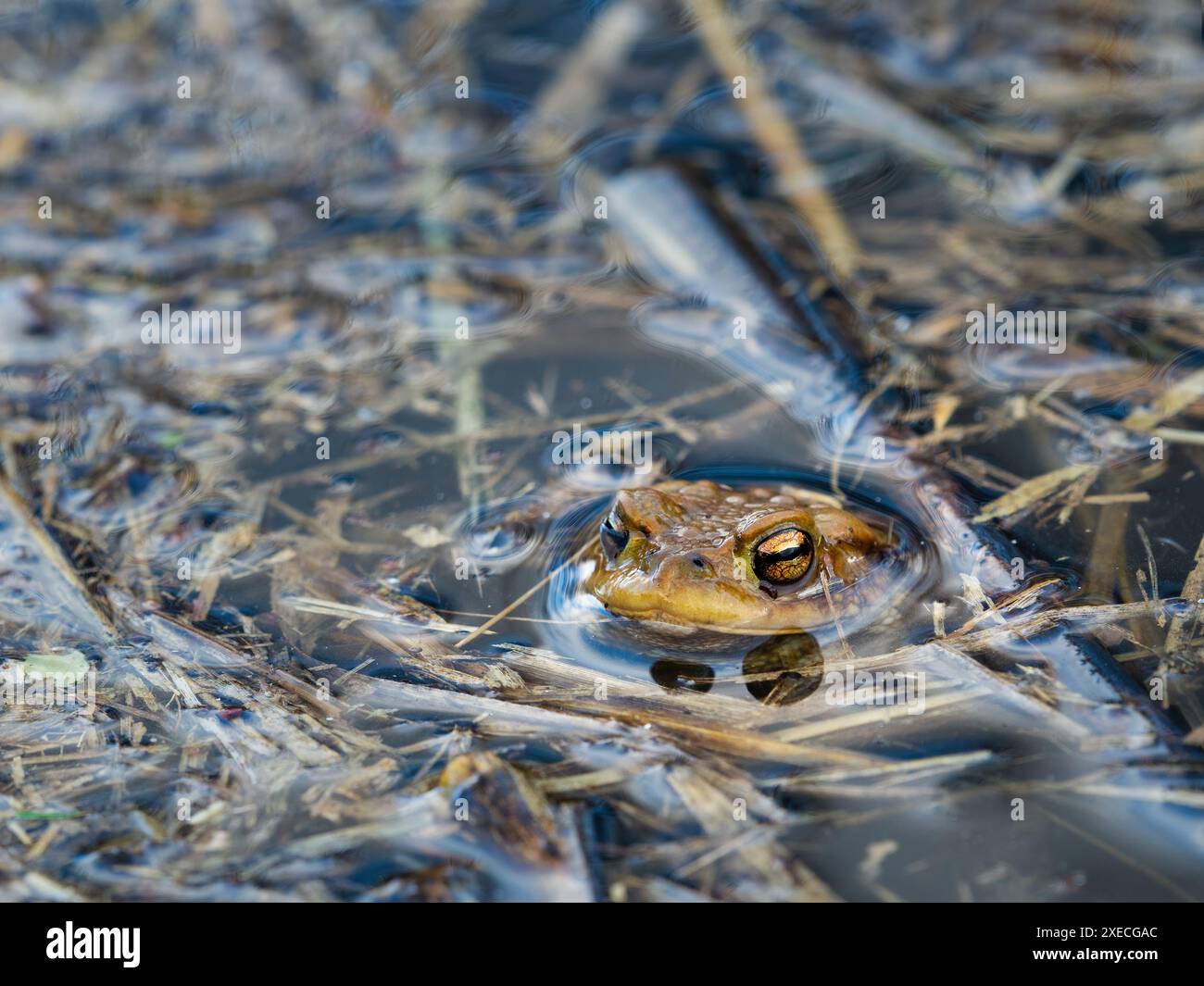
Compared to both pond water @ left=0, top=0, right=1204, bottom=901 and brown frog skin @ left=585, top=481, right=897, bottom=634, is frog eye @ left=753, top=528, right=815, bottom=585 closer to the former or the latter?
brown frog skin @ left=585, top=481, right=897, bottom=634

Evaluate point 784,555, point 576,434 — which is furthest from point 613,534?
Result: point 576,434

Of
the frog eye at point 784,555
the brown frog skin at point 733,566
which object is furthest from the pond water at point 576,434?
the frog eye at point 784,555

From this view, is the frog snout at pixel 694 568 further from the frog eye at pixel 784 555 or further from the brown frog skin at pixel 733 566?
the frog eye at pixel 784 555

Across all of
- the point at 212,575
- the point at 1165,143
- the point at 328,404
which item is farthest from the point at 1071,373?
the point at 212,575

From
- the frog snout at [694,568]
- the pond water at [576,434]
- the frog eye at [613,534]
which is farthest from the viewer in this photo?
the frog eye at [613,534]

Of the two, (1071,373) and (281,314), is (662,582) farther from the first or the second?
(281,314)

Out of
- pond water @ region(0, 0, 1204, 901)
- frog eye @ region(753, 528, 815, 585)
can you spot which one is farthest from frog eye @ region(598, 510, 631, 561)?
frog eye @ region(753, 528, 815, 585)
